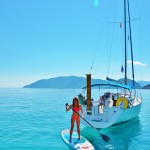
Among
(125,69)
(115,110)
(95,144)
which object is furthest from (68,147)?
(125,69)

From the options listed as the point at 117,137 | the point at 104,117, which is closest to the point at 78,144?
the point at 117,137

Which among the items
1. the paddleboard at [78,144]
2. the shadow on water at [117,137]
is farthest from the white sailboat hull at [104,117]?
the paddleboard at [78,144]

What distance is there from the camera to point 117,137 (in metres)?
14.7

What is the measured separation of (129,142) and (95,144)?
7.41 ft

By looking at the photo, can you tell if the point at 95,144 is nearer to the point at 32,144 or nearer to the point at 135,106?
the point at 32,144

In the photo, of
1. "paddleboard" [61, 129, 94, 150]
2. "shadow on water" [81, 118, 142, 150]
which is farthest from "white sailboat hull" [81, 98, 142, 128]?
"paddleboard" [61, 129, 94, 150]

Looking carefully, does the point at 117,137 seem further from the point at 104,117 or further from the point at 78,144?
the point at 78,144

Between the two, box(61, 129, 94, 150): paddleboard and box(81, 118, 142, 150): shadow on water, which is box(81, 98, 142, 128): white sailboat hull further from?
box(61, 129, 94, 150): paddleboard

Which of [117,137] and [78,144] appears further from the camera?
[117,137]

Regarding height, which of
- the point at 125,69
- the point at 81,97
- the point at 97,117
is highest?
the point at 125,69

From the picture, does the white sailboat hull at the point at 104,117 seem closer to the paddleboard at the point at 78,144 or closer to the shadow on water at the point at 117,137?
the shadow on water at the point at 117,137

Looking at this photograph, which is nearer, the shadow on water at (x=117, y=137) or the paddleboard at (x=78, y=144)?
the paddleboard at (x=78, y=144)

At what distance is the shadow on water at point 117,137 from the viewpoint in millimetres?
12422

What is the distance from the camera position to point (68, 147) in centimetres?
1187
